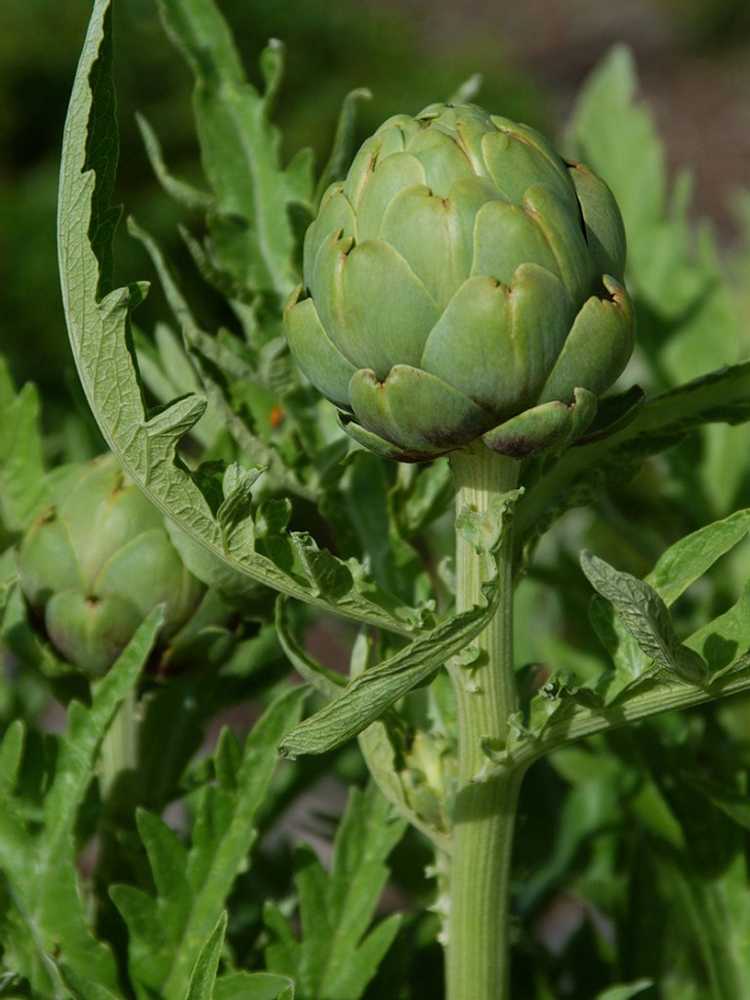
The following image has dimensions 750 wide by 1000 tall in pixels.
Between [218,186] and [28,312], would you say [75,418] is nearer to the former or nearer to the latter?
[218,186]

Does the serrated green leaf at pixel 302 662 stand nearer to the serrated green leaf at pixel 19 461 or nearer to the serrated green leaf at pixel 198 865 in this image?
the serrated green leaf at pixel 198 865

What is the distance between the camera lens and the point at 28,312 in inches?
116

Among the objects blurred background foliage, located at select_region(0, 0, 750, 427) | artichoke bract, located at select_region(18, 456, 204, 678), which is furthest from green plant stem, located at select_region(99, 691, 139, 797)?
blurred background foliage, located at select_region(0, 0, 750, 427)

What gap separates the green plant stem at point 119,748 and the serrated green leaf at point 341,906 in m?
0.09

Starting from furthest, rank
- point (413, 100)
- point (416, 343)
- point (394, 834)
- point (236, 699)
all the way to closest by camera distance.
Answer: point (413, 100) < point (236, 699) < point (394, 834) < point (416, 343)

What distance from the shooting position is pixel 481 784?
18.6 inches

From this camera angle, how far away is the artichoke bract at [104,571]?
1.77ft

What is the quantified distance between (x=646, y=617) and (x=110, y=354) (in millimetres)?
173

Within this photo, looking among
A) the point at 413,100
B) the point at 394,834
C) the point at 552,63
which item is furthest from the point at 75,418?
the point at 552,63

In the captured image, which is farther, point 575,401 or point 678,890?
point 678,890

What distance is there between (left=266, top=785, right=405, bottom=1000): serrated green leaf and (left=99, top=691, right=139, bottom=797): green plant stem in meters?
0.09

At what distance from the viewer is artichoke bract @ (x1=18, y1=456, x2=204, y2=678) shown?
1.77 ft

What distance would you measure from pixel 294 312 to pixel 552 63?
6.06m

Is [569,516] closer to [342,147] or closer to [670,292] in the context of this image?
[670,292]
